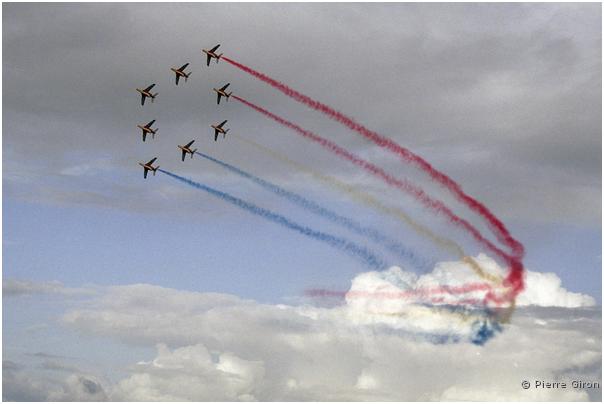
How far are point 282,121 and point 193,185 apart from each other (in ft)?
76.8

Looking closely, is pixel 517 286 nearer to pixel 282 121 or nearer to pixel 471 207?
pixel 471 207

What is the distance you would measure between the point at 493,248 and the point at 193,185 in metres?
65.2

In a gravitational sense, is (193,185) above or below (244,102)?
below

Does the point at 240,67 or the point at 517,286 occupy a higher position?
the point at 240,67

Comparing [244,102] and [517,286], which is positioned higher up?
[244,102]

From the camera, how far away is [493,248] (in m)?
192

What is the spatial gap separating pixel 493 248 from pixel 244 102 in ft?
204

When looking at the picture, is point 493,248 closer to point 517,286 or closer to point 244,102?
point 517,286

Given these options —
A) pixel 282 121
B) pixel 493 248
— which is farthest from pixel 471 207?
pixel 282 121

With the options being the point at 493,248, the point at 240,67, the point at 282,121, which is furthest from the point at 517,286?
the point at 240,67

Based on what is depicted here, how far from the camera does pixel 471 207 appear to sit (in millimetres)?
191000

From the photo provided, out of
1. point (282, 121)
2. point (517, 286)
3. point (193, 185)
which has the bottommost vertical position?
point (517, 286)

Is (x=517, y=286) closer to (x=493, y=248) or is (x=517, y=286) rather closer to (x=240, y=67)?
(x=493, y=248)

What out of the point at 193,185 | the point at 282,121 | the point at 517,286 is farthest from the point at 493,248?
the point at 193,185
